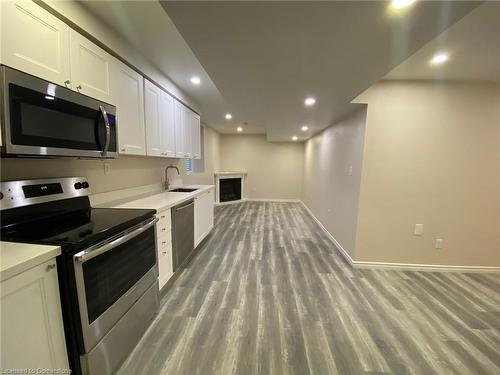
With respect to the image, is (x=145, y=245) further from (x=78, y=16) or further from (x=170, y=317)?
(x=78, y=16)

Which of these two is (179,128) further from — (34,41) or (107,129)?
(34,41)

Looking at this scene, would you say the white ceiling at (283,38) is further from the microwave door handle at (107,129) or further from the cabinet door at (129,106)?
the microwave door handle at (107,129)

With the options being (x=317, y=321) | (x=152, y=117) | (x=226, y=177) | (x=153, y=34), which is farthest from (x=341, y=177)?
(x=226, y=177)

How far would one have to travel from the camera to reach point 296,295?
2207 millimetres

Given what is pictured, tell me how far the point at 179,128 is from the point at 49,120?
1.98m

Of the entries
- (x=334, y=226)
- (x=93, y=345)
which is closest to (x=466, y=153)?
(x=334, y=226)

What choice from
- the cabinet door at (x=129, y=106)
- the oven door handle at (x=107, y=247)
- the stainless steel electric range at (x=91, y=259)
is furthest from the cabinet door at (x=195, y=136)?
the oven door handle at (x=107, y=247)

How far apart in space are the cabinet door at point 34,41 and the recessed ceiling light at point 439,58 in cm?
305

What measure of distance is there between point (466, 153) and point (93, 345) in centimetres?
406

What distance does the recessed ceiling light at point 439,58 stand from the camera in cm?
191

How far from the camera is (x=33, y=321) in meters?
0.94

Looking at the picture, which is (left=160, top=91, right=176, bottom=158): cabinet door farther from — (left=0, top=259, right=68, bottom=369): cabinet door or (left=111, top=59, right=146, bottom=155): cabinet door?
(left=0, top=259, right=68, bottom=369): cabinet door

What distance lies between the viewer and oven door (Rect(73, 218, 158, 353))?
114cm

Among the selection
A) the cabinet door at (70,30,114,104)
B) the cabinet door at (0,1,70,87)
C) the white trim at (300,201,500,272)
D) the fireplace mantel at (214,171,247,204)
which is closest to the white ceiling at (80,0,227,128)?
the cabinet door at (70,30,114,104)
